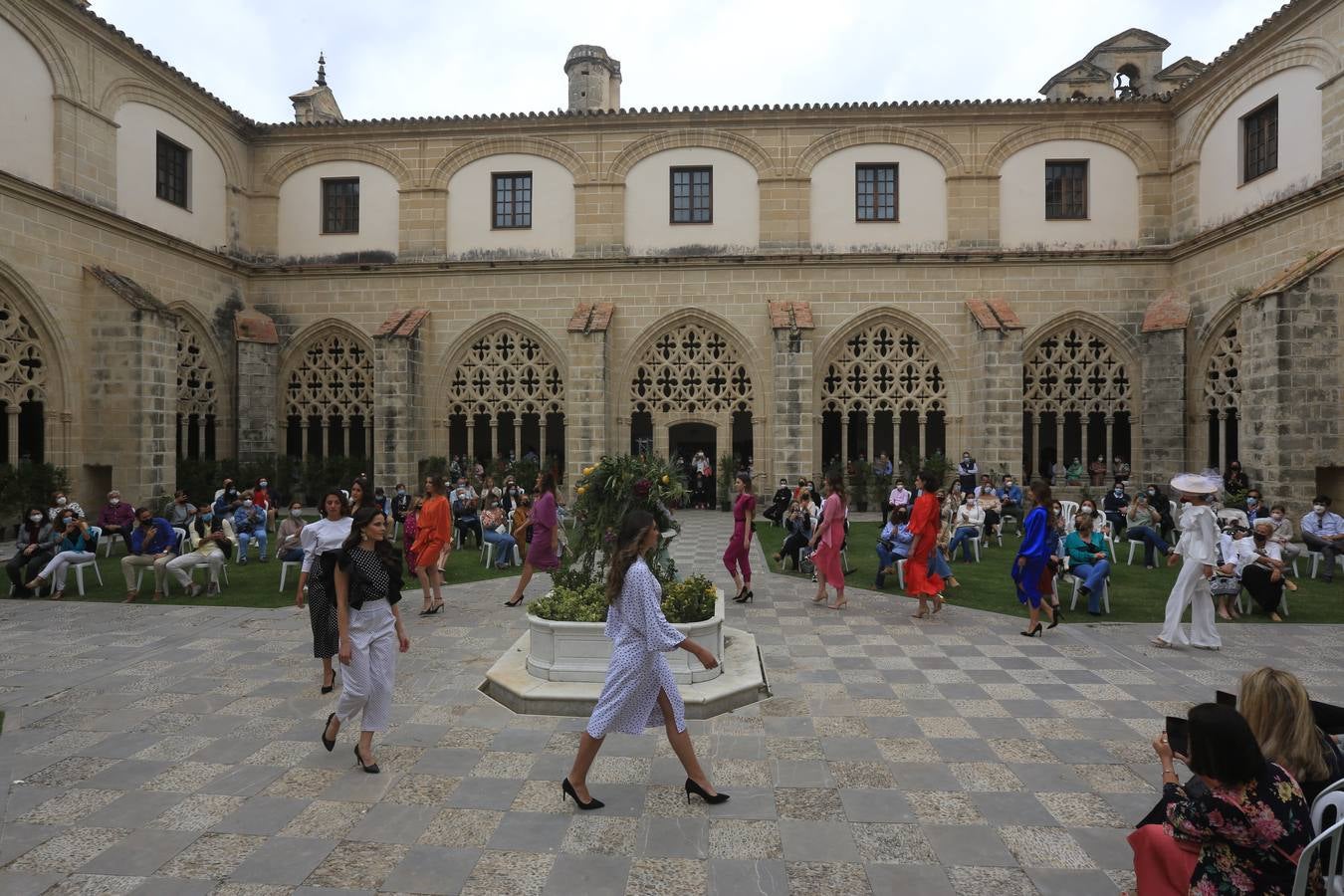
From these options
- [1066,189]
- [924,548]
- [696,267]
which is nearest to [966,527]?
[924,548]

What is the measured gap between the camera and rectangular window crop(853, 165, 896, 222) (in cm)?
1925

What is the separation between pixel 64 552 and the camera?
31.7 ft

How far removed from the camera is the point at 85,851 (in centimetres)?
373

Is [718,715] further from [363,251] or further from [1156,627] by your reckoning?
[363,251]

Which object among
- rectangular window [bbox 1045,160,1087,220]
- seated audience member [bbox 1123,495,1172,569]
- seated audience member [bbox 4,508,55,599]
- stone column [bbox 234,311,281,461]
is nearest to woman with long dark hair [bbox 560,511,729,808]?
seated audience member [bbox 4,508,55,599]

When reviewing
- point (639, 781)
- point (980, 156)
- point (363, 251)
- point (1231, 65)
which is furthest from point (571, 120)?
point (639, 781)

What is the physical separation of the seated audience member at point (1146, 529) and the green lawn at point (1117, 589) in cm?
28

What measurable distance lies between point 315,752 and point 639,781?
209 cm

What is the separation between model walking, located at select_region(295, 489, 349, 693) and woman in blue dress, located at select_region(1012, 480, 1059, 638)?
20.3 feet

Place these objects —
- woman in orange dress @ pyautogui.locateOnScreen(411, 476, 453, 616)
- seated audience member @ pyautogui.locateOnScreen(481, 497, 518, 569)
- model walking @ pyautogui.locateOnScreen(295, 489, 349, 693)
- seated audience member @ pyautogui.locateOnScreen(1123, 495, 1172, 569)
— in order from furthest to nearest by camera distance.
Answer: seated audience member @ pyautogui.locateOnScreen(481, 497, 518, 569) < seated audience member @ pyautogui.locateOnScreen(1123, 495, 1172, 569) < woman in orange dress @ pyautogui.locateOnScreen(411, 476, 453, 616) < model walking @ pyautogui.locateOnScreen(295, 489, 349, 693)

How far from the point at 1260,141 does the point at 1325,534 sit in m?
9.80

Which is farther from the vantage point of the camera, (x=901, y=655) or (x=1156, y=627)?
(x=1156, y=627)

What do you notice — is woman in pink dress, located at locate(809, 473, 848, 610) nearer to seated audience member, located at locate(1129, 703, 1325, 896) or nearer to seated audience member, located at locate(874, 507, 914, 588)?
seated audience member, located at locate(874, 507, 914, 588)

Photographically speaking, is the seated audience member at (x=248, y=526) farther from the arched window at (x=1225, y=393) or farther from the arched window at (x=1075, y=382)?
the arched window at (x=1225, y=393)
